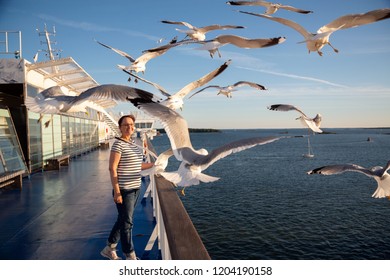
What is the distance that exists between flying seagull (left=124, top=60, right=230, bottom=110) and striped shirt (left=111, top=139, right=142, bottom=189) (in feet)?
1.48

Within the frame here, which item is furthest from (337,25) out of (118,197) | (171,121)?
(118,197)

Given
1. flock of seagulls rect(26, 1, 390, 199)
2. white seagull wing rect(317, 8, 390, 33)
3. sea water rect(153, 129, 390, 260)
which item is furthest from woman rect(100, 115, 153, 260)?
sea water rect(153, 129, 390, 260)

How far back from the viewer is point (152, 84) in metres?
2.55

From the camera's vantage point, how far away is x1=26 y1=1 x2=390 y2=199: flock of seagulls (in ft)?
6.62

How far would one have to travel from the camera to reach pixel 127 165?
2367 mm

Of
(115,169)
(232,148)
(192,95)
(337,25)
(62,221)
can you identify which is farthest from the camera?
(62,221)

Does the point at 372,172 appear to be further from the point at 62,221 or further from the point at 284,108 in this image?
the point at 62,221

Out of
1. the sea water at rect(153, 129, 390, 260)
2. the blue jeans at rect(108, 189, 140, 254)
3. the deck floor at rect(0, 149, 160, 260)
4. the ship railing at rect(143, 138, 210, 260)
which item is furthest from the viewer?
the sea water at rect(153, 129, 390, 260)

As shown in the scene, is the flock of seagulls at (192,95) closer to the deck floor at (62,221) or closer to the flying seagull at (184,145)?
the flying seagull at (184,145)

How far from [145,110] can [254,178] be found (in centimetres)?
1917

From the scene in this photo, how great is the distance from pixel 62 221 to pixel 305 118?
3.18 metres

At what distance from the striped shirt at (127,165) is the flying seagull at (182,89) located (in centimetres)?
45

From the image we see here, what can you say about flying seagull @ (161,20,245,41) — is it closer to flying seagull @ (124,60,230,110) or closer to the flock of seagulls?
the flock of seagulls
